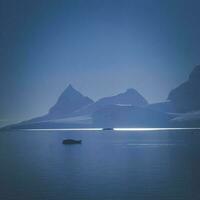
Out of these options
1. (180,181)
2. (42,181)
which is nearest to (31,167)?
(42,181)

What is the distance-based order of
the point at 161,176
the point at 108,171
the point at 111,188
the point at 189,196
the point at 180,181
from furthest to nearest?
the point at 108,171 → the point at 161,176 → the point at 180,181 → the point at 111,188 → the point at 189,196

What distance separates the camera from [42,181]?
85.2 meters

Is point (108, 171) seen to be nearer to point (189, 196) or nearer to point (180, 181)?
point (180, 181)

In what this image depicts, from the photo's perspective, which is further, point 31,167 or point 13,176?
point 31,167

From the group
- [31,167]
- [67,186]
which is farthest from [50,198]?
[31,167]

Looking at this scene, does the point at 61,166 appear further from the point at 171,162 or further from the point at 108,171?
the point at 171,162

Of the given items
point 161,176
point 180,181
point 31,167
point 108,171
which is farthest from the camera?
point 31,167

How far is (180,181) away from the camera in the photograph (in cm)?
8312

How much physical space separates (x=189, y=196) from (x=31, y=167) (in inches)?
2060

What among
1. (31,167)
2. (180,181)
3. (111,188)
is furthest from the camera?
(31,167)

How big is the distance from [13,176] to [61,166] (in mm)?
22800

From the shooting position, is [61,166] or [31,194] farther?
[61,166]

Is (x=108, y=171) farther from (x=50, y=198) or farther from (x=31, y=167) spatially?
(x=50, y=198)

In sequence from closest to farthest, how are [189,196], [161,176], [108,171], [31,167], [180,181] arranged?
[189,196] → [180,181] → [161,176] → [108,171] → [31,167]
